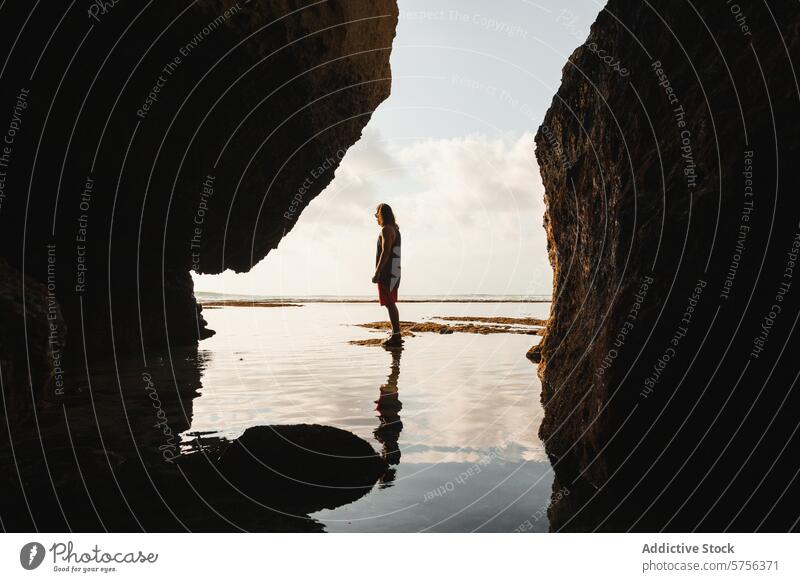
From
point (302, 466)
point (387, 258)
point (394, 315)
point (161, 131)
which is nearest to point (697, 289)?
point (302, 466)

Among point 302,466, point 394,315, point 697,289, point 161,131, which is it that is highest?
point 161,131

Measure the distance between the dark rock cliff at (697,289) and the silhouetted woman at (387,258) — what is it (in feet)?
22.7

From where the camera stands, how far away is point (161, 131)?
9.45m

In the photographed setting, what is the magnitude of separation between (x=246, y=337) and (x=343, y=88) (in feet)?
25.2

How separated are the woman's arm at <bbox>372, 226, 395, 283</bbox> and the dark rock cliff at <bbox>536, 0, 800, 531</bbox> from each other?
691 centimetres

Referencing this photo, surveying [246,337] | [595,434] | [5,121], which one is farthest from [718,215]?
[246,337]

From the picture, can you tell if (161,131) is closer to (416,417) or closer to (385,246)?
(385,246)

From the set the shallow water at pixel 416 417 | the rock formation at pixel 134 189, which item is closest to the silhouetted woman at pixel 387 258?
the shallow water at pixel 416 417

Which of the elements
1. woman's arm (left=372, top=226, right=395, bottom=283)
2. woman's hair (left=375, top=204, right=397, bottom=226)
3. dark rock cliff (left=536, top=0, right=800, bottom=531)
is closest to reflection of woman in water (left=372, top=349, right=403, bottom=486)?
dark rock cliff (left=536, top=0, right=800, bottom=531)

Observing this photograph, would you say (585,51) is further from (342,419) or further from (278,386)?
(278,386)

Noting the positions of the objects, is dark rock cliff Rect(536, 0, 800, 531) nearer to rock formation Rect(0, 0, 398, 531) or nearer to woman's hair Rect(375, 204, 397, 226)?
rock formation Rect(0, 0, 398, 531)

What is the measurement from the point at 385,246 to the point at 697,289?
7.89 m

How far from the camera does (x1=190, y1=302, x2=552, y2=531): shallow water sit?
3256mm

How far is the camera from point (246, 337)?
15.3 m
